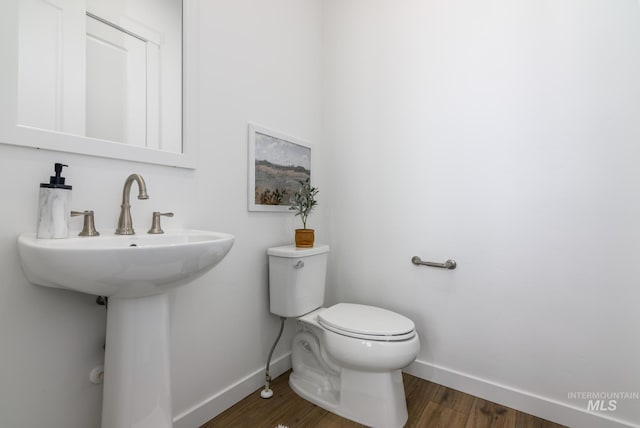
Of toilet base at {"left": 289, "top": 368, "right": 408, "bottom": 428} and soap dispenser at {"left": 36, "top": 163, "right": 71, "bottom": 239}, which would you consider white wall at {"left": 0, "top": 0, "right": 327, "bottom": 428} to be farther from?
toilet base at {"left": 289, "top": 368, "right": 408, "bottom": 428}

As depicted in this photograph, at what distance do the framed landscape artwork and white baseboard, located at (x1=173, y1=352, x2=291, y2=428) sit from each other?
86 cm

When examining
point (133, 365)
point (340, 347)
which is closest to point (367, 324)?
point (340, 347)

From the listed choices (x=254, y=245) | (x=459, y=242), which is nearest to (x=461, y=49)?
(x=459, y=242)

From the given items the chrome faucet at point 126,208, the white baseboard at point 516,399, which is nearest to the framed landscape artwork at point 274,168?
the chrome faucet at point 126,208

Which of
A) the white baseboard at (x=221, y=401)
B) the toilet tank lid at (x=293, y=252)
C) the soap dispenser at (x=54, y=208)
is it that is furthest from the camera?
the toilet tank lid at (x=293, y=252)

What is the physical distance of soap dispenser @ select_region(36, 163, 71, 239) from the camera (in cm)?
82

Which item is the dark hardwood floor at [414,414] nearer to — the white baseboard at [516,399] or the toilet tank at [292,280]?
the white baseboard at [516,399]

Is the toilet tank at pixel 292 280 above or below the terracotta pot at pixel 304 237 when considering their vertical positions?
below

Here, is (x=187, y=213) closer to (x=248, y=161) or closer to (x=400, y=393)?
(x=248, y=161)

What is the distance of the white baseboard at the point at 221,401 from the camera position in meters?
1.20

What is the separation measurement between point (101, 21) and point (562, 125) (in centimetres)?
187

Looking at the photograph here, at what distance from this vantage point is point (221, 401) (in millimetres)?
1330

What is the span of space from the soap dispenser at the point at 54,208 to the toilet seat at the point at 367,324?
3.40 feet

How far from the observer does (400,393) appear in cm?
129
